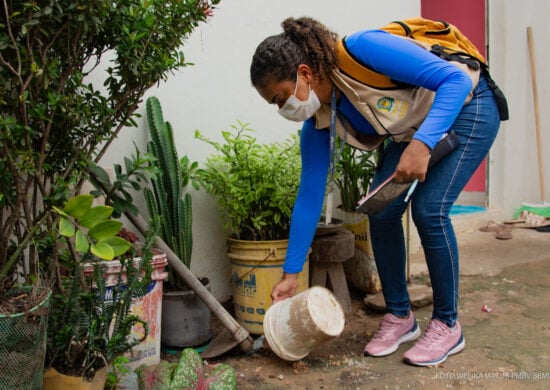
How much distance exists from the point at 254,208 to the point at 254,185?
136 mm

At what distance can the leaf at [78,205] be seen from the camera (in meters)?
1.61

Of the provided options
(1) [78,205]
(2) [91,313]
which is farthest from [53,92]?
(2) [91,313]

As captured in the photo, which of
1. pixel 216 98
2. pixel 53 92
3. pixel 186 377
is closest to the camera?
pixel 53 92

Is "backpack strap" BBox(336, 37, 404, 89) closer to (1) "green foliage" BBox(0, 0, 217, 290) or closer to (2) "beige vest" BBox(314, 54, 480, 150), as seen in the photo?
(2) "beige vest" BBox(314, 54, 480, 150)

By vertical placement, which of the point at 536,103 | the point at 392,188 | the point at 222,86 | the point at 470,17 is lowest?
the point at 392,188

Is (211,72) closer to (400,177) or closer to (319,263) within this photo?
(319,263)

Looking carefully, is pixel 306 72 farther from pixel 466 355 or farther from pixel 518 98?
pixel 518 98

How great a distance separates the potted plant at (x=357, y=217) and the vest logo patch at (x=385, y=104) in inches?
45.1

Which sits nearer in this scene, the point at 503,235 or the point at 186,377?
the point at 186,377

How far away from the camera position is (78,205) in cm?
162

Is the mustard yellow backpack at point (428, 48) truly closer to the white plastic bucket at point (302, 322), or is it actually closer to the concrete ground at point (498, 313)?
the white plastic bucket at point (302, 322)

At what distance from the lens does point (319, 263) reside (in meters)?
3.15

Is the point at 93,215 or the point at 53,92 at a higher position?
the point at 53,92

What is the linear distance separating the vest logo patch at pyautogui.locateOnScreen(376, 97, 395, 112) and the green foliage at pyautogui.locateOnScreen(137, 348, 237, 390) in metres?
1.18
